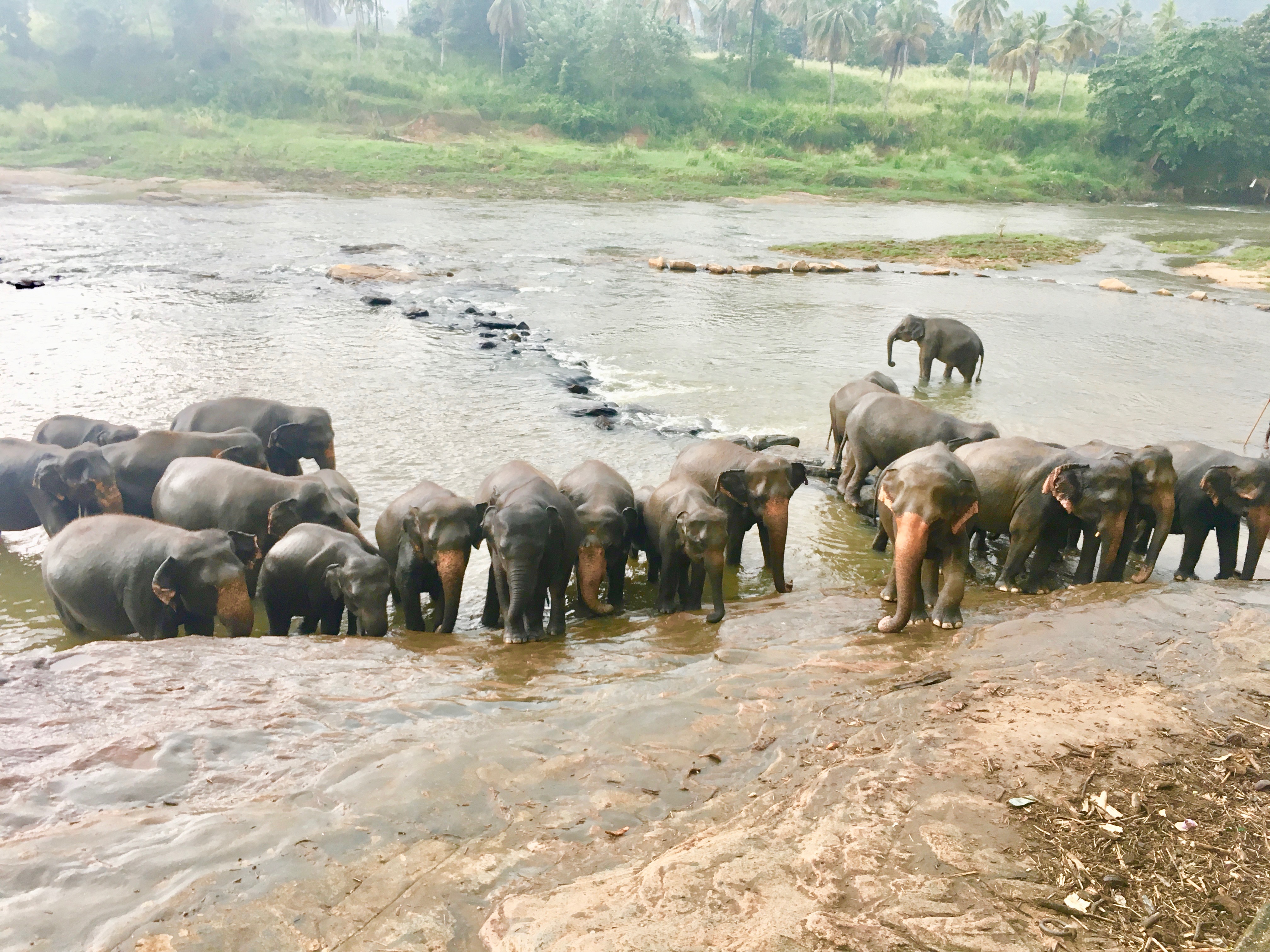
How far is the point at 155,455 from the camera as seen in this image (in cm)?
831

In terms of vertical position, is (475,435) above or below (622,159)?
below

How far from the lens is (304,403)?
13039mm

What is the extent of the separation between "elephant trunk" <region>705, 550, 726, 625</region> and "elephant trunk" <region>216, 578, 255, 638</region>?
9.82ft

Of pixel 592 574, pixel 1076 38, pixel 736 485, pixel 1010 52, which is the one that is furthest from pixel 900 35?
pixel 592 574

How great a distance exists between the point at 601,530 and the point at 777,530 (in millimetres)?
1353

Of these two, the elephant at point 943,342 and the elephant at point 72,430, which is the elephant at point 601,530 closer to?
the elephant at point 72,430

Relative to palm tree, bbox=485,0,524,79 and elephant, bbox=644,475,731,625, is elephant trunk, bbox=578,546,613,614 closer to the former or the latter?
elephant, bbox=644,475,731,625

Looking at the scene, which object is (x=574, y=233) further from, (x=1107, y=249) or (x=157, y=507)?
(x=157, y=507)

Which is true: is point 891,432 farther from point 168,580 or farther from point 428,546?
point 168,580

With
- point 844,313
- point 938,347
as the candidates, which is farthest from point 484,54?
point 938,347

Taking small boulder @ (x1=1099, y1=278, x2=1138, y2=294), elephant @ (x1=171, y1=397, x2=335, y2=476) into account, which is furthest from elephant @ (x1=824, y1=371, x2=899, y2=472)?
small boulder @ (x1=1099, y1=278, x2=1138, y2=294)

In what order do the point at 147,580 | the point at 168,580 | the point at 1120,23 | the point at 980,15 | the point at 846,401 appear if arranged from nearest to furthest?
the point at 168,580, the point at 147,580, the point at 846,401, the point at 980,15, the point at 1120,23

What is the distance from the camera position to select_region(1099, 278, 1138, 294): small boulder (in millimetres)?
24859

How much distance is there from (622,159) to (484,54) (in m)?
28.8
